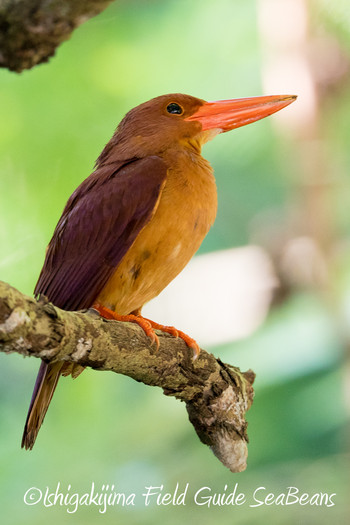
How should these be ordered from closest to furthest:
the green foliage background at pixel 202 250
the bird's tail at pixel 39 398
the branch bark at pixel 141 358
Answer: the branch bark at pixel 141 358 < the bird's tail at pixel 39 398 < the green foliage background at pixel 202 250

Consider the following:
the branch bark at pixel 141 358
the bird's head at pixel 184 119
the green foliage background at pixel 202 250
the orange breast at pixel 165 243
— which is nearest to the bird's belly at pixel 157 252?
the orange breast at pixel 165 243

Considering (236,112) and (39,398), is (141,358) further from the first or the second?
(236,112)

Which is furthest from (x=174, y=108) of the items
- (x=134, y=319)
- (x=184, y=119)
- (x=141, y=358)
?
(x=141, y=358)

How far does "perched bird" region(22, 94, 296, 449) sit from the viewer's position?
77.8 inches

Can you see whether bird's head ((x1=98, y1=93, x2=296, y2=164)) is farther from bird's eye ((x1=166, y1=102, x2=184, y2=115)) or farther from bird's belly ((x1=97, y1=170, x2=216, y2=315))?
bird's belly ((x1=97, y1=170, x2=216, y2=315))

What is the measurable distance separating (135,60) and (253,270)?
1207 mm

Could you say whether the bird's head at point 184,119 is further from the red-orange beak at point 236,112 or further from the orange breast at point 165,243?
the orange breast at point 165,243

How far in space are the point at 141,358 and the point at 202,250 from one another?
1.81m

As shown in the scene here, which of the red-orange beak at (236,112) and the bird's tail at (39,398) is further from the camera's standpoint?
the red-orange beak at (236,112)

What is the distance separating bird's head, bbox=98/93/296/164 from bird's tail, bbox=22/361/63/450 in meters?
0.73

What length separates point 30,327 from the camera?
4.39 ft

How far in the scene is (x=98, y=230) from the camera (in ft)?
6.68

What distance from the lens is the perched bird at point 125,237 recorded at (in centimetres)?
198

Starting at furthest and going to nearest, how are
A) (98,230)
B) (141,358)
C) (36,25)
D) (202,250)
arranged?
(202,250) → (98,230) → (36,25) → (141,358)
